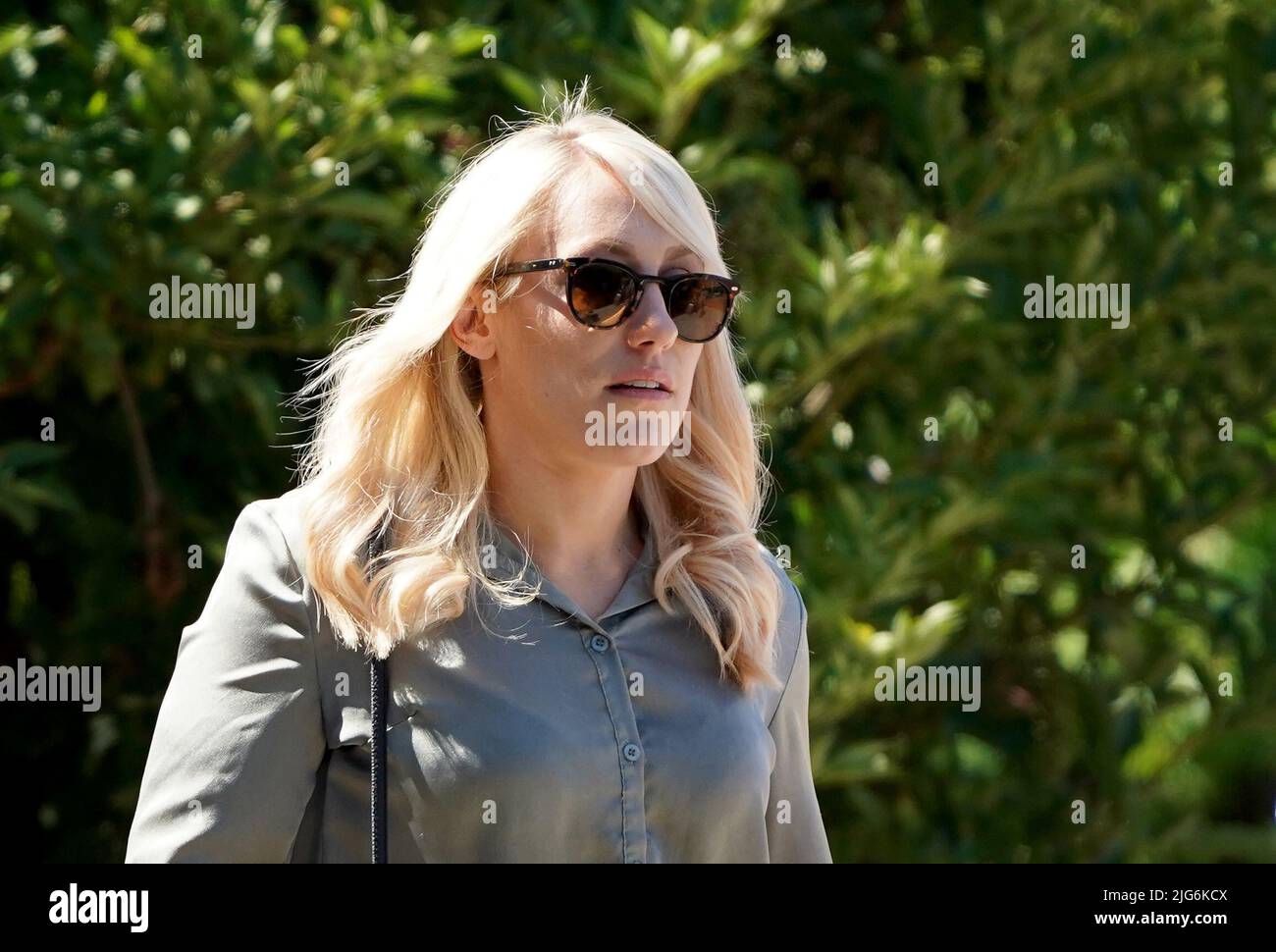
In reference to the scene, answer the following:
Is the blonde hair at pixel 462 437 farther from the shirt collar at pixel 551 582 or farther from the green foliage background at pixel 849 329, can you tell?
the green foliage background at pixel 849 329

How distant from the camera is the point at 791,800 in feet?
6.44

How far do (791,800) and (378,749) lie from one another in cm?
56

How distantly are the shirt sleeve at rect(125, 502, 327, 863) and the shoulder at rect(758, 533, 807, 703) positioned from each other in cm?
60

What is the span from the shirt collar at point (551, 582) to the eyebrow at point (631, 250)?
0.35 metres

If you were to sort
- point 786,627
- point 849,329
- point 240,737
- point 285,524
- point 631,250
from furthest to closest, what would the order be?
point 849,329
point 786,627
point 631,250
point 285,524
point 240,737

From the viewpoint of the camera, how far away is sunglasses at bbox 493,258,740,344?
184 cm

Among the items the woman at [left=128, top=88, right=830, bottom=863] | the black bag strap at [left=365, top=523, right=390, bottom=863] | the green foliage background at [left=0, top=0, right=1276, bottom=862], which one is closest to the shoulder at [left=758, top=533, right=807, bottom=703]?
the woman at [left=128, top=88, right=830, bottom=863]

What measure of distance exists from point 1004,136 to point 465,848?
2.80 meters

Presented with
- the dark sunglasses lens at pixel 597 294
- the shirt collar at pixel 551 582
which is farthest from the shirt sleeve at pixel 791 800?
the dark sunglasses lens at pixel 597 294

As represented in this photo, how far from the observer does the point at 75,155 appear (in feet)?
9.89

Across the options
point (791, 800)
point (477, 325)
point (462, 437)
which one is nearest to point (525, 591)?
point (462, 437)

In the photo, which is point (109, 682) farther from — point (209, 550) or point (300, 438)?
point (300, 438)

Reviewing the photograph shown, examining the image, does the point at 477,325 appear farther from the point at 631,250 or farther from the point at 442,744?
the point at 442,744

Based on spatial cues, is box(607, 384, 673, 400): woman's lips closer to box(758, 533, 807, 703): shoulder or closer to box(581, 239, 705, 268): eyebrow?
box(581, 239, 705, 268): eyebrow
